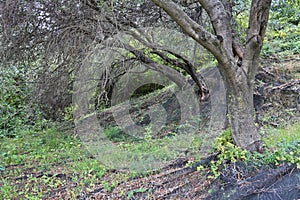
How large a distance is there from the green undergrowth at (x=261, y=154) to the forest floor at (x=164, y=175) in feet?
0.14

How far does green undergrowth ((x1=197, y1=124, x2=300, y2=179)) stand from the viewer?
2.63m

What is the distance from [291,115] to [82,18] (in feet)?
11.6

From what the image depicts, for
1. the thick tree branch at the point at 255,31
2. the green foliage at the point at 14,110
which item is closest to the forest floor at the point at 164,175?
the thick tree branch at the point at 255,31

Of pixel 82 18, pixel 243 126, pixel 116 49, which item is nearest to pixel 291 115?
pixel 243 126

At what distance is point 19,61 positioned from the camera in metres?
4.46

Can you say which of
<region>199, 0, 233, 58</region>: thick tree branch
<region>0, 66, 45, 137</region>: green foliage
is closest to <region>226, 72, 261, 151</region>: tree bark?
<region>199, 0, 233, 58</region>: thick tree branch

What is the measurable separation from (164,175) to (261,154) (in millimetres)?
1060

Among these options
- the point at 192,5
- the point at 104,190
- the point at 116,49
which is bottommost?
the point at 104,190

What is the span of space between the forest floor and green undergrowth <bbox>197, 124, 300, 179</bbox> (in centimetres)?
4

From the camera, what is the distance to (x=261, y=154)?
2.83 meters

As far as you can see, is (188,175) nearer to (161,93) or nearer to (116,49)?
(116,49)

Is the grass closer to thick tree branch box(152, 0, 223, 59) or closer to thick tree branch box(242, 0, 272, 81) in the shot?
thick tree branch box(242, 0, 272, 81)

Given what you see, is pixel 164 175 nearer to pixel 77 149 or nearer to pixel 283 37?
pixel 77 149

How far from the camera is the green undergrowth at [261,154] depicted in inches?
104
